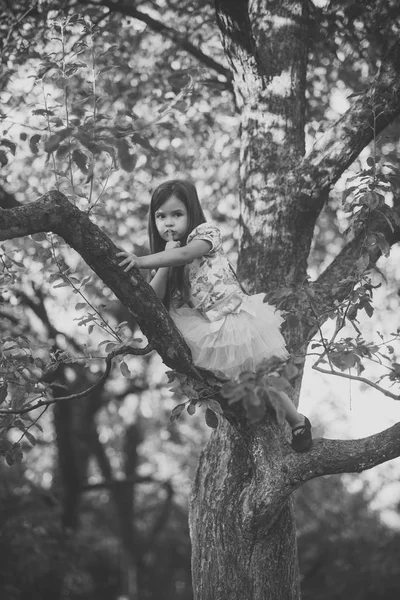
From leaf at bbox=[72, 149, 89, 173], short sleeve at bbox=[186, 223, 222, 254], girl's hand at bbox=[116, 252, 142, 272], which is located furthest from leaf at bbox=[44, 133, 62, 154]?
short sleeve at bbox=[186, 223, 222, 254]

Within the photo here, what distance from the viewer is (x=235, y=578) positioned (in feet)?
11.3

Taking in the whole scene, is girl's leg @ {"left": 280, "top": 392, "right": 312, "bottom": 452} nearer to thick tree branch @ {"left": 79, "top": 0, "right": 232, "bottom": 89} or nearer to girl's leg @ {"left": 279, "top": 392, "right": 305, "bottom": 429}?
girl's leg @ {"left": 279, "top": 392, "right": 305, "bottom": 429}

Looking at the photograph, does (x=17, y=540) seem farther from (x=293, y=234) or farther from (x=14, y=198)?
(x=293, y=234)

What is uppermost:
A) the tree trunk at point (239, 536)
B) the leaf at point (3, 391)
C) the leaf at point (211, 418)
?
the leaf at point (3, 391)

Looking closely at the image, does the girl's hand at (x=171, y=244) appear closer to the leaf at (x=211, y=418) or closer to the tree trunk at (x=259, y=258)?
the tree trunk at (x=259, y=258)

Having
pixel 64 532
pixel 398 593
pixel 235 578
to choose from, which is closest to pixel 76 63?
pixel 235 578

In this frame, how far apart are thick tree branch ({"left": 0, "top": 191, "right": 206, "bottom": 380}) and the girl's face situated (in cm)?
70

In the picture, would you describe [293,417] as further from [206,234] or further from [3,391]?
[3,391]

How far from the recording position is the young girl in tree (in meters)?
3.22

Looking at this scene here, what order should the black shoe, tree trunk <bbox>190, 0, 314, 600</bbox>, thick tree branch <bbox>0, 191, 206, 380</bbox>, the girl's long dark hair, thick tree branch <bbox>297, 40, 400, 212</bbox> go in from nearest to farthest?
thick tree branch <bbox>0, 191, 206, 380</bbox> < the black shoe < tree trunk <bbox>190, 0, 314, 600</bbox> < the girl's long dark hair < thick tree branch <bbox>297, 40, 400, 212</bbox>

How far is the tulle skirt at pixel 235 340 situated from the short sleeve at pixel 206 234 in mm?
373

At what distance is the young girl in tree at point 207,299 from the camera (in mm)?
3221

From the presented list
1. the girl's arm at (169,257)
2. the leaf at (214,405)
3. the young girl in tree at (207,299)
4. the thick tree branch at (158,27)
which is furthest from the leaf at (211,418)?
the thick tree branch at (158,27)

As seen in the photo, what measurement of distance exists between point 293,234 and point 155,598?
10742mm
